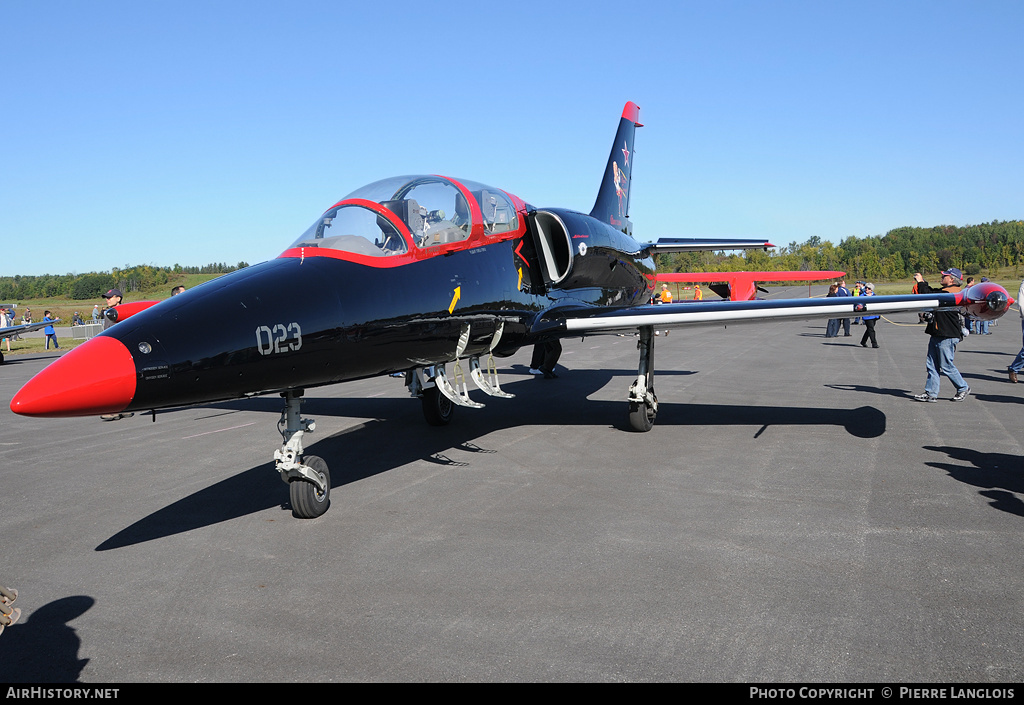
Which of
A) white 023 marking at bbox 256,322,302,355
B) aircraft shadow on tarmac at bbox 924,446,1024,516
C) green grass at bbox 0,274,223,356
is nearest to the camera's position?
white 023 marking at bbox 256,322,302,355

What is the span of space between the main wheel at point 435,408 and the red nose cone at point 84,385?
5951 mm

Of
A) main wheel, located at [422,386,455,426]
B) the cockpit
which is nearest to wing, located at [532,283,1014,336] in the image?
the cockpit

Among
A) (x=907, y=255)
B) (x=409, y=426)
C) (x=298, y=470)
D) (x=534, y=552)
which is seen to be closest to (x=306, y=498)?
(x=298, y=470)

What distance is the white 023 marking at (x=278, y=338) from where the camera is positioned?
4.98m

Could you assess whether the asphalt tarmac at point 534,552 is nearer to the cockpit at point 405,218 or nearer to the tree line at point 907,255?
the cockpit at point 405,218

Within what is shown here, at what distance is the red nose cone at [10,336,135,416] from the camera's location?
388 centimetres

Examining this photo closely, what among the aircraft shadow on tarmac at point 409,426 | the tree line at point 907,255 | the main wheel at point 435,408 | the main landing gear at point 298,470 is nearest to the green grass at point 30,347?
the aircraft shadow on tarmac at point 409,426

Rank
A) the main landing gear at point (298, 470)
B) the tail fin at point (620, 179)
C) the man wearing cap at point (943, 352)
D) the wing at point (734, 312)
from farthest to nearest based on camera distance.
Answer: the tail fin at point (620, 179) < the man wearing cap at point (943, 352) < the wing at point (734, 312) < the main landing gear at point (298, 470)

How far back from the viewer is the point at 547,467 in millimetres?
7812

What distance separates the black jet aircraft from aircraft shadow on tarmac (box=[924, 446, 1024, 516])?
68.6 inches

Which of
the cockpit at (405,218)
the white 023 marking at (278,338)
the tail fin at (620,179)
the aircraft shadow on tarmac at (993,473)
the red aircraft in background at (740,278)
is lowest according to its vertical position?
the aircraft shadow on tarmac at (993,473)

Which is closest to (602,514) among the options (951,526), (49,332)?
(951,526)

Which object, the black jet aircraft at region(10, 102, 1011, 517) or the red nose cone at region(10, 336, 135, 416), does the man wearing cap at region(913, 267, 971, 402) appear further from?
the red nose cone at region(10, 336, 135, 416)

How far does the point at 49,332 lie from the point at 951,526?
120ft
